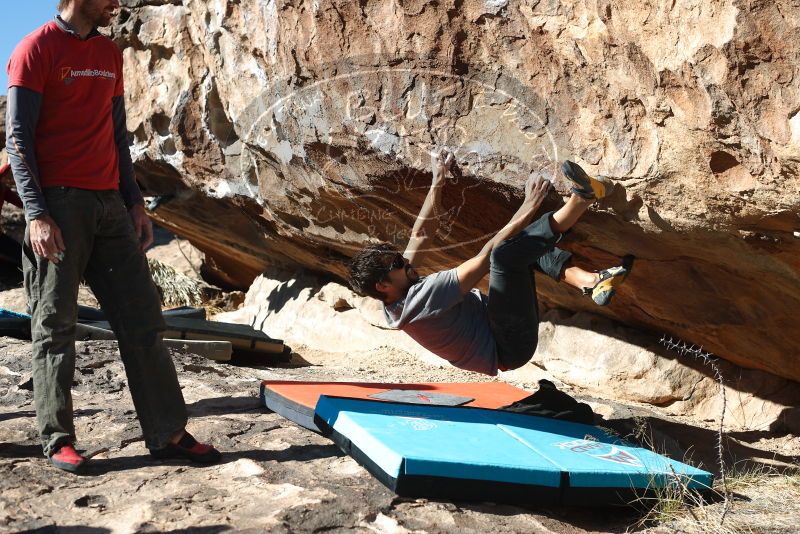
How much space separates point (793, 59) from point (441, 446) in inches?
65.1

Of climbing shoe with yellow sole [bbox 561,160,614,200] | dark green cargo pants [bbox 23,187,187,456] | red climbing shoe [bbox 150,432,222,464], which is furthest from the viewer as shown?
climbing shoe with yellow sole [bbox 561,160,614,200]

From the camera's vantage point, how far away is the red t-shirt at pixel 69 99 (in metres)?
2.60

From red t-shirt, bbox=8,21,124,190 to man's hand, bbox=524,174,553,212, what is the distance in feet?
5.36

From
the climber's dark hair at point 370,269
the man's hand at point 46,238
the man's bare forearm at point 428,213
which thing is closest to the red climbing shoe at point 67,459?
the man's hand at point 46,238

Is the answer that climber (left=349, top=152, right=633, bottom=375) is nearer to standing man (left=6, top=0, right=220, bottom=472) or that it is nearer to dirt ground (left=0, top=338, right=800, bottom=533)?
dirt ground (left=0, top=338, right=800, bottom=533)

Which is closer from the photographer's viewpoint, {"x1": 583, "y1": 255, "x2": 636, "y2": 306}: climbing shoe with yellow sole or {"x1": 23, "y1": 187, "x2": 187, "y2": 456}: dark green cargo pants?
{"x1": 23, "y1": 187, "x2": 187, "y2": 456}: dark green cargo pants

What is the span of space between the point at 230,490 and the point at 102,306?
736 mm

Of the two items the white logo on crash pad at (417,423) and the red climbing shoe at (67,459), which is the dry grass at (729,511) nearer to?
the white logo on crash pad at (417,423)

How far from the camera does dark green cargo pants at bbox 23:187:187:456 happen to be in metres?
2.67

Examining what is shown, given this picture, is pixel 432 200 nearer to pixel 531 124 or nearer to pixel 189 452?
pixel 531 124

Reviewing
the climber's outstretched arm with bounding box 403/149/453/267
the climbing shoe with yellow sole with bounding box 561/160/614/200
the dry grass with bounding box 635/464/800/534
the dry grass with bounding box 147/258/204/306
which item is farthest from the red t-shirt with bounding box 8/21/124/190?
the dry grass with bounding box 147/258/204/306

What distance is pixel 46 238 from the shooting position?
257 centimetres

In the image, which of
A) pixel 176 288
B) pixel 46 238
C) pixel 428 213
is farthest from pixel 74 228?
pixel 176 288

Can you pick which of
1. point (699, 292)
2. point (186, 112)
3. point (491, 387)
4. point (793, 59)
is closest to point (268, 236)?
point (186, 112)
